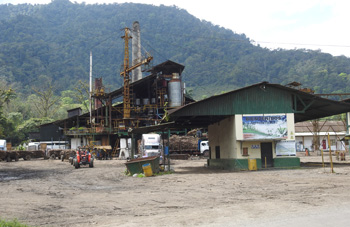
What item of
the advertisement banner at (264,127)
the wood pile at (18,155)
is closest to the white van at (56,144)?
the wood pile at (18,155)

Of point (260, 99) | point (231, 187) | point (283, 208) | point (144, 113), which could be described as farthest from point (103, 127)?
point (283, 208)

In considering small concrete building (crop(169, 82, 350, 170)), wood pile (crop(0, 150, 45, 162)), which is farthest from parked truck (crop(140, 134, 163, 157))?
wood pile (crop(0, 150, 45, 162))

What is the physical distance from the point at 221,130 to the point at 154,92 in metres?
37.0

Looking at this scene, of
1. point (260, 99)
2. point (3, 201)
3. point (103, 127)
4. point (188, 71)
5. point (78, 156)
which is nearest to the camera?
point (3, 201)

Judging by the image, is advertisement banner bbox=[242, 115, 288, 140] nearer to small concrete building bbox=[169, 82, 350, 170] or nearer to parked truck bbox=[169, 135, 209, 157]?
small concrete building bbox=[169, 82, 350, 170]

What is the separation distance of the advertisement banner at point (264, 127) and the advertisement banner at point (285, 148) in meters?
0.67

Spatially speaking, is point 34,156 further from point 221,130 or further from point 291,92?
point 291,92

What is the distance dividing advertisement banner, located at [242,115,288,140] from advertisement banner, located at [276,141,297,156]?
667mm

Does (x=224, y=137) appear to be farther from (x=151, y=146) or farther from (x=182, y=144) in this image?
(x=182, y=144)

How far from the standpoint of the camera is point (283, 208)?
11.6 meters

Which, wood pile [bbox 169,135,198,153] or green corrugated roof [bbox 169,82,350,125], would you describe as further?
wood pile [bbox 169,135,198,153]

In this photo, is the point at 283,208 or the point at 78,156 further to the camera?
the point at 78,156

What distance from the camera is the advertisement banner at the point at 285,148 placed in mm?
30578

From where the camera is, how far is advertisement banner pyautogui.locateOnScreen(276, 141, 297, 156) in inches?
1204
